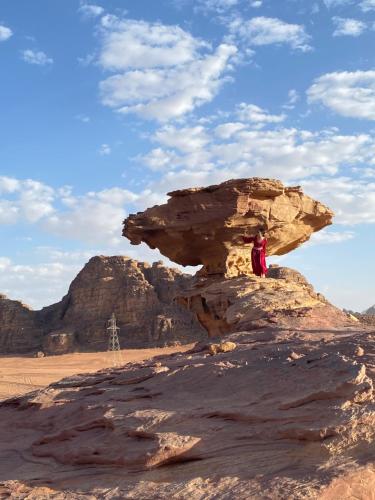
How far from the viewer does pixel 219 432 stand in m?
4.23

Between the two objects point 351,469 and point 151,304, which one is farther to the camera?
point 151,304

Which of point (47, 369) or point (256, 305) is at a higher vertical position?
point (256, 305)

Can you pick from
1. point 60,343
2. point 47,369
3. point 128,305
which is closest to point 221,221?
point 47,369

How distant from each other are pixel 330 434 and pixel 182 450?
1.14 m

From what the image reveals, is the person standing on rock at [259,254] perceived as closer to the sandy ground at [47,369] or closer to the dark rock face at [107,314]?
the sandy ground at [47,369]

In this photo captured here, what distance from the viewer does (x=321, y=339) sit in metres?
5.83

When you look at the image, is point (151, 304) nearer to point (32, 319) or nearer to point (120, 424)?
point (32, 319)

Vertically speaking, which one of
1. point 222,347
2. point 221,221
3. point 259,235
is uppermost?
point 221,221

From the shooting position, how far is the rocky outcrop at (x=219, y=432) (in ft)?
11.8

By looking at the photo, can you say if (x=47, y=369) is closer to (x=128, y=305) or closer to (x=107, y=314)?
(x=128, y=305)

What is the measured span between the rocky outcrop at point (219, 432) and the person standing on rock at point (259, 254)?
4832mm

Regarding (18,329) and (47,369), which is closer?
(47,369)

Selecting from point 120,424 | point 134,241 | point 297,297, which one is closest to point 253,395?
point 120,424

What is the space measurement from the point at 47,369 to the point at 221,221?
14.1 metres
